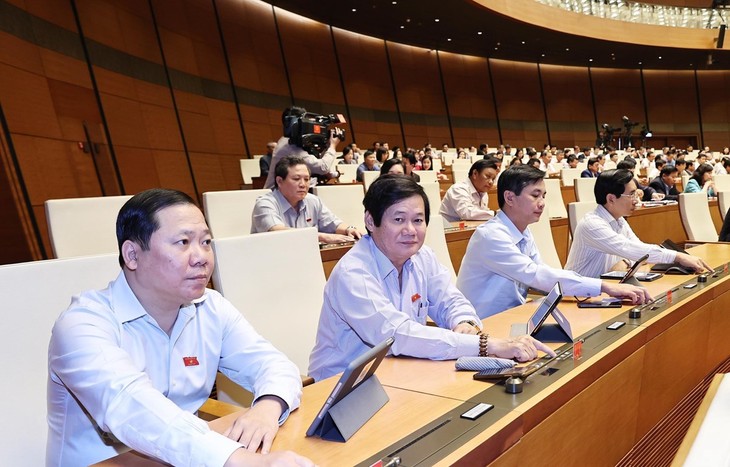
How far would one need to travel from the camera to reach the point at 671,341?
1.73 meters

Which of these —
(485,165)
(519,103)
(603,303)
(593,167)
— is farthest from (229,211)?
(519,103)

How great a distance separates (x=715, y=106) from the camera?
15906 millimetres

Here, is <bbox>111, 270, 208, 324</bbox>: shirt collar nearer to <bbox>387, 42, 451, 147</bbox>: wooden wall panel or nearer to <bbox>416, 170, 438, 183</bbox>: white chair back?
<bbox>416, 170, 438, 183</bbox>: white chair back

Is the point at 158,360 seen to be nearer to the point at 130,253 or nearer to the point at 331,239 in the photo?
the point at 130,253

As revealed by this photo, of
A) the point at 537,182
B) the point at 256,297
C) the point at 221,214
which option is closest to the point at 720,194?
the point at 537,182

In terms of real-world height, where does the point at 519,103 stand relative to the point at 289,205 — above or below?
above

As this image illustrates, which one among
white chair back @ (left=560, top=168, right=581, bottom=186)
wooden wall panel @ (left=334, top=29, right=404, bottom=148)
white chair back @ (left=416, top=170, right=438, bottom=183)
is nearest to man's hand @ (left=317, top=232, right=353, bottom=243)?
white chair back @ (left=416, top=170, right=438, bottom=183)

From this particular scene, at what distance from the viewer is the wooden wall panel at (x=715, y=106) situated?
15.8 m

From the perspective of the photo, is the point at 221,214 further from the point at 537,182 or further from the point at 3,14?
the point at 3,14

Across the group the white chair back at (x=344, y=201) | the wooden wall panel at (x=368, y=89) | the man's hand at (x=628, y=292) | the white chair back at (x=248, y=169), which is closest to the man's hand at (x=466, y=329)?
the man's hand at (x=628, y=292)

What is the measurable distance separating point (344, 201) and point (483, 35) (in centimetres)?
876

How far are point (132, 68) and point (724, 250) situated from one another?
231 inches

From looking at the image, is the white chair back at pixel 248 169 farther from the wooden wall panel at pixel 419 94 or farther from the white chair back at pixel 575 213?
the wooden wall panel at pixel 419 94

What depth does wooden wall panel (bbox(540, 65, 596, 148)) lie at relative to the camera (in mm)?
15055
